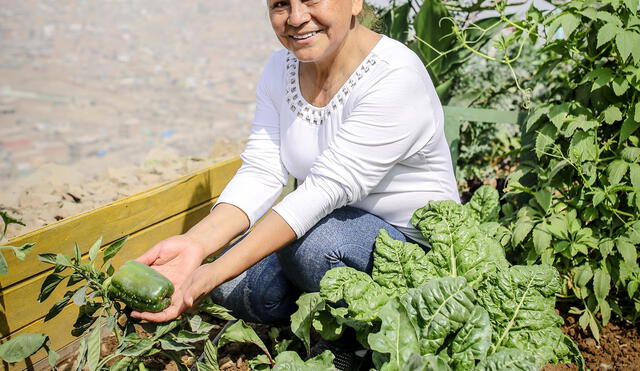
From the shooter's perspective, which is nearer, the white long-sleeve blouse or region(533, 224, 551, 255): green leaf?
the white long-sleeve blouse

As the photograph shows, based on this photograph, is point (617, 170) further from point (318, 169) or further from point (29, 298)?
point (29, 298)

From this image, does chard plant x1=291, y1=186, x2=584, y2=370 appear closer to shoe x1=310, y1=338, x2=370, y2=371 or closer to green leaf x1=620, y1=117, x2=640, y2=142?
shoe x1=310, y1=338, x2=370, y2=371

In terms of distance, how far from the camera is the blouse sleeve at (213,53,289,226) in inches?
95.3

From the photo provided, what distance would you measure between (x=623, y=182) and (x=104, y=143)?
462 centimetres

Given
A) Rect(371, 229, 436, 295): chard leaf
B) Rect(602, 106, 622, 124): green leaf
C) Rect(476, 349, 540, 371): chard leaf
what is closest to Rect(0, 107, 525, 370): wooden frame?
Rect(602, 106, 622, 124): green leaf

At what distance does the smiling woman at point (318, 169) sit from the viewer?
2045mm

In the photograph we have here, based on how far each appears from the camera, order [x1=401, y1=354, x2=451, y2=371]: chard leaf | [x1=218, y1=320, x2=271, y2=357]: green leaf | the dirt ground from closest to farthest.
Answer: [x1=401, y1=354, x2=451, y2=371]: chard leaf
[x1=218, y1=320, x2=271, y2=357]: green leaf
the dirt ground

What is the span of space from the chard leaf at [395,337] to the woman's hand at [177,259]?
639 mm

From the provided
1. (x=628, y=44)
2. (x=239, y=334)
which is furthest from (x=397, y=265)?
(x=628, y=44)

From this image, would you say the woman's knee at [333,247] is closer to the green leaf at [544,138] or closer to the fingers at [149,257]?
the fingers at [149,257]

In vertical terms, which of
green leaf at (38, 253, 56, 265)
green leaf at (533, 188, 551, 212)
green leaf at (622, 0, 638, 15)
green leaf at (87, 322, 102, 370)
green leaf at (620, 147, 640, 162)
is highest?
green leaf at (622, 0, 638, 15)

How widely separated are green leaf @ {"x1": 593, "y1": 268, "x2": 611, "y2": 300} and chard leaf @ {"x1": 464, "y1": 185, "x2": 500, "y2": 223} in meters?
0.45

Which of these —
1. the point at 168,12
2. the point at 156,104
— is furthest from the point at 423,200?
the point at 168,12

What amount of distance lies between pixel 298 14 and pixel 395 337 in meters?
1.12
